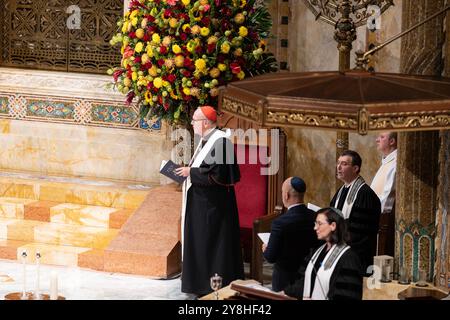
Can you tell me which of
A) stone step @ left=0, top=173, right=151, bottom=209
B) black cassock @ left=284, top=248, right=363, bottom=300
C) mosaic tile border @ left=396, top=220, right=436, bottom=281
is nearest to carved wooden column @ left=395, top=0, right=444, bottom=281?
mosaic tile border @ left=396, top=220, right=436, bottom=281

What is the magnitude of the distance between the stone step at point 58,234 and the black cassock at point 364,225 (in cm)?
315

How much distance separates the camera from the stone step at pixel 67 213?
12.2m

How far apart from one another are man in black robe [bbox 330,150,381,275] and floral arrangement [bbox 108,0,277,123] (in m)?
1.73

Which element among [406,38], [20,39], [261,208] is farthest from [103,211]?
[406,38]

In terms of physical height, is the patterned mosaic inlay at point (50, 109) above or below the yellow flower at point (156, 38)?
below

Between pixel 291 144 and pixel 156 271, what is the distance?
217cm

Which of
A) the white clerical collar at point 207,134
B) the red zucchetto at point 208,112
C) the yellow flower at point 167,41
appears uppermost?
the yellow flower at point 167,41

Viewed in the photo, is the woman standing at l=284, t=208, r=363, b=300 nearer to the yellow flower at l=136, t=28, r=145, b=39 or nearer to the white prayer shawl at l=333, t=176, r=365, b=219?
the white prayer shawl at l=333, t=176, r=365, b=219

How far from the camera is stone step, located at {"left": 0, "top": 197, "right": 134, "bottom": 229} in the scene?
479 inches

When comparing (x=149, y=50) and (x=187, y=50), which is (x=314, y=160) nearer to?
(x=187, y=50)

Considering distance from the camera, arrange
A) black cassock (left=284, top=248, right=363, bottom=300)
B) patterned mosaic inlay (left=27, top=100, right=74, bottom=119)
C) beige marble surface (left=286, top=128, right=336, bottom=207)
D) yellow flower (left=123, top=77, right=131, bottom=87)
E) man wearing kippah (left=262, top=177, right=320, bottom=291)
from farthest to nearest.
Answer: patterned mosaic inlay (left=27, top=100, right=74, bottom=119) < beige marble surface (left=286, top=128, right=336, bottom=207) < yellow flower (left=123, top=77, right=131, bottom=87) < man wearing kippah (left=262, top=177, right=320, bottom=291) < black cassock (left=284, top=248, right=363, bottom=300)

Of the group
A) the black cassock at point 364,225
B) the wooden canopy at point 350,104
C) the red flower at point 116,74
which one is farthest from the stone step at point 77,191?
the wooden canopy at point 350,104

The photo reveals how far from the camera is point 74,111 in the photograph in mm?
13148

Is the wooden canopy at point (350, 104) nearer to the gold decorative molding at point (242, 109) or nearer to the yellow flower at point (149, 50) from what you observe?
the gold decorative molding at point (242, 109)
